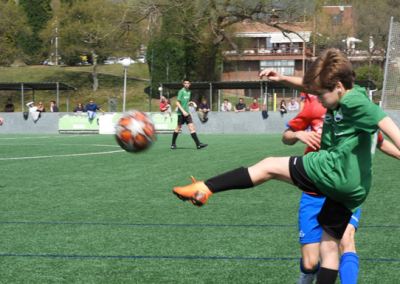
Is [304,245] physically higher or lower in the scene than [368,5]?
lower

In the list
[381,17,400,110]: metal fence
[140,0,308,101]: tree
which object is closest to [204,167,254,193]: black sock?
[381,17,400,110]: metal fence

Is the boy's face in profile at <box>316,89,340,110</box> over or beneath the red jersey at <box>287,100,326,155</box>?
over

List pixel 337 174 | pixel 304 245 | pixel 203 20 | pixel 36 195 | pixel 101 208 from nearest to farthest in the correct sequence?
1. pixel 337 174
2. pixel 304 245
3. pixel 101 208
4. pixel 36 195
5. pixel 203 20

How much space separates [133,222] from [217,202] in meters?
1.68

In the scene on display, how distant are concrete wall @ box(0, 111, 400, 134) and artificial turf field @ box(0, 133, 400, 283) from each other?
53.6 feet

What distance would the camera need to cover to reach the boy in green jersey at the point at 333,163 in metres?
3.11

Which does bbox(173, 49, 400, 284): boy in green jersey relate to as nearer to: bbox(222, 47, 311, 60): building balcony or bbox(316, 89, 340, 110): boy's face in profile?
bbox(316, 89, 340, 110): boy's face in profile

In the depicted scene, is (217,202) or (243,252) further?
(217,202)

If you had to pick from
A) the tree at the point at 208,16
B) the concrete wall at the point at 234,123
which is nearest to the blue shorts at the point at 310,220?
the concrete wall at the point at 234,123

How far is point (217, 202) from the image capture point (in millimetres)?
7973

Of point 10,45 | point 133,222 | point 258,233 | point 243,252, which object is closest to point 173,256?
point 243,252

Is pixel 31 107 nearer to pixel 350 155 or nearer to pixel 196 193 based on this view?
pixel 196 193

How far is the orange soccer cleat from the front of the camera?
320cm

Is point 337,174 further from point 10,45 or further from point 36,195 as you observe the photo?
point 10,45
